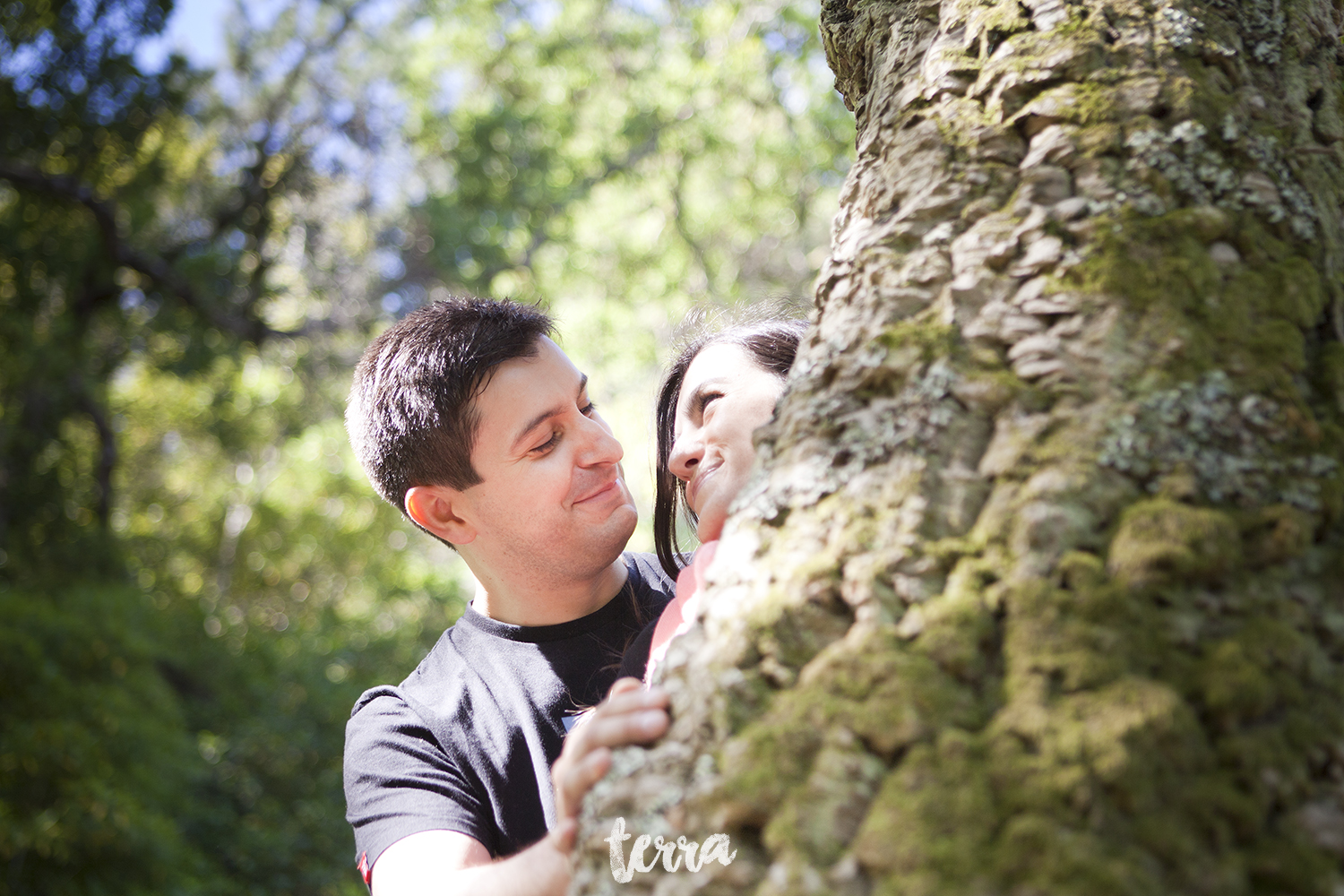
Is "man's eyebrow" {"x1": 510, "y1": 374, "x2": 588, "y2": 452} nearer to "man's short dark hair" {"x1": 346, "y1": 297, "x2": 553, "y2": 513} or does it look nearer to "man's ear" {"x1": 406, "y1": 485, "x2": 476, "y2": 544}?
"man's short dark hair" {"x1": 346, "y1": 297, "x2": 553, "y2": 513}

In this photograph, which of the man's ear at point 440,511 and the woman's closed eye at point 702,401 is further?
the man's ear at point 440,511

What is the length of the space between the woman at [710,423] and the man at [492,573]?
0.17 metres

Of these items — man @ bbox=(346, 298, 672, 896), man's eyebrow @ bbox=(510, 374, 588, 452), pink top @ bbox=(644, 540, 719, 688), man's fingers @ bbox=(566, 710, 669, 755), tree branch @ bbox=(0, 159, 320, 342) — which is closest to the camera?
man's fingers @ bbox=(566, 710, 669, 755)

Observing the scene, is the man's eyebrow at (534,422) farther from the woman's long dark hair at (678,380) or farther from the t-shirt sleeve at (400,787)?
the t-shirt sleeve at (400,787)

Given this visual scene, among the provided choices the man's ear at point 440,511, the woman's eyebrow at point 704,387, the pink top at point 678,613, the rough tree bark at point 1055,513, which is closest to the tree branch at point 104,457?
the man's ear at point 440,511

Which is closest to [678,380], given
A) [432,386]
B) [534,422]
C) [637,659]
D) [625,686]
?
[534,422]

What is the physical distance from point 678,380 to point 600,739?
146 centimetres

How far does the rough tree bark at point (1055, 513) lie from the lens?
0.76 meters

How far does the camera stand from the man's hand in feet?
3.14

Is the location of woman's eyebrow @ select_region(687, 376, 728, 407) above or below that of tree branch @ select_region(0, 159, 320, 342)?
below

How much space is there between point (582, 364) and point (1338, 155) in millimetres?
12399

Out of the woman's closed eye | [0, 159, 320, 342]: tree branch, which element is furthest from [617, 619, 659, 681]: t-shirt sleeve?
[0, 159, 320, 342]: tree branch

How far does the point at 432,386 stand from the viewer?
7.18ft

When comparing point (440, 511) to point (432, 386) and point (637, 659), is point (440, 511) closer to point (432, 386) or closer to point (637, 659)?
point (432, 386)
